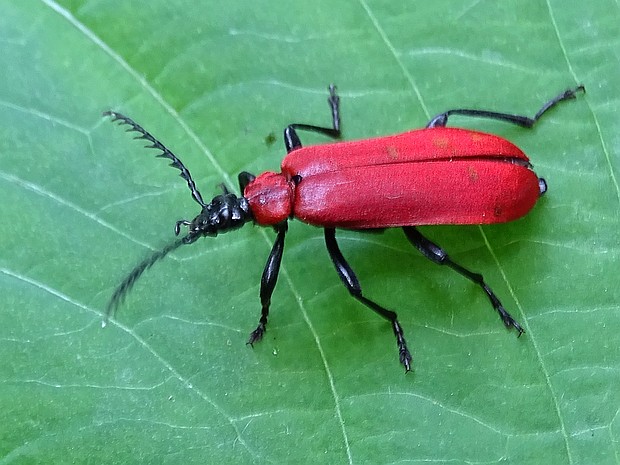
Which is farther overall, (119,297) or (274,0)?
(274,0)

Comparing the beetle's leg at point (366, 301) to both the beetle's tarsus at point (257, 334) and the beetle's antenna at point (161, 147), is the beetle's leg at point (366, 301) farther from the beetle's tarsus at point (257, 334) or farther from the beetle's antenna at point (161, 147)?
the beetle's antenna at point (161, 147)

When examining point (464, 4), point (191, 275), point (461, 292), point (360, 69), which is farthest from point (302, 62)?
point (461, 292)

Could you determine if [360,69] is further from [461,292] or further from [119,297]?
[119,297]

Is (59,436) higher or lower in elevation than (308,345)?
higher

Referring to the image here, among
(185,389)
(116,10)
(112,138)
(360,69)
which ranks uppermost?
(116,10)

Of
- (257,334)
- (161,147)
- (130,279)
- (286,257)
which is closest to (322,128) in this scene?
(286,257)

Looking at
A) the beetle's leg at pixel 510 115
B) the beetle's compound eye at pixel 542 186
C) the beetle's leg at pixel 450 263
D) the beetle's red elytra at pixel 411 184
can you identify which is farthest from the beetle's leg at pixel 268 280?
the beetle's compound eye at pixel 542 186

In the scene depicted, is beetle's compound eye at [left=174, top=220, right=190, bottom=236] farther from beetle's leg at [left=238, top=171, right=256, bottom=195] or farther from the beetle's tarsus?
the beetle's tarsus
